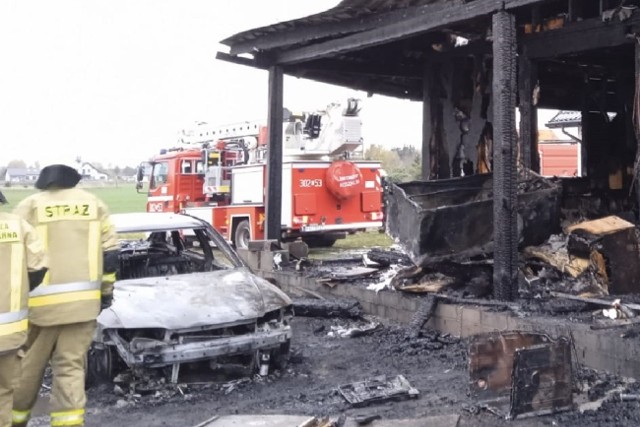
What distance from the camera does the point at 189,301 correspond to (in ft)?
20.4

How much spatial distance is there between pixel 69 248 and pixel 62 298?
0.39 meters

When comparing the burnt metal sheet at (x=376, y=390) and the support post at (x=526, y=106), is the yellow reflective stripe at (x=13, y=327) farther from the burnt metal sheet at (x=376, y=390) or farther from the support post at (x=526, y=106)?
the support post at (x=526, y=106)

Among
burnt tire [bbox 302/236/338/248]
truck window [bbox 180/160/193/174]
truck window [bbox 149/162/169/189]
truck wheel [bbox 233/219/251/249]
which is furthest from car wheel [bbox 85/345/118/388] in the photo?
truck window [bbox 149/162/169/189]

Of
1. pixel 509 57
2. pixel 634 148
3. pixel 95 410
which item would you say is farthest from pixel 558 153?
pixel 95 410

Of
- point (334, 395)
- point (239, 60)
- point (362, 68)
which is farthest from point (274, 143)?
point (334, 395)

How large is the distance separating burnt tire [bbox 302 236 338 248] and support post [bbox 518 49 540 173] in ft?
28.8

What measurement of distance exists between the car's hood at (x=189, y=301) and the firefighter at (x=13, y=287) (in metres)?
1.69

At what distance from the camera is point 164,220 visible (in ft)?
24.2

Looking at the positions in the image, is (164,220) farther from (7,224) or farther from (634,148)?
(634,148)

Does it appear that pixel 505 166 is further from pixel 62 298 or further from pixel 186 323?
pixel 62 298

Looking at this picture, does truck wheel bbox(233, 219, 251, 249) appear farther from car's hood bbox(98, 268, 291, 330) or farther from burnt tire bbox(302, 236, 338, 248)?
car's hood bbox(98, 268, 291, 330)

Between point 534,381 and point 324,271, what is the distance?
613cm

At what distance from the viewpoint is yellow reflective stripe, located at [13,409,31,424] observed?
183 inches

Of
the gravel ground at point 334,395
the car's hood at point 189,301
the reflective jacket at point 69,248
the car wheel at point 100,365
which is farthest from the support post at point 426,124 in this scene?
the reflective jacket at point 69,248
